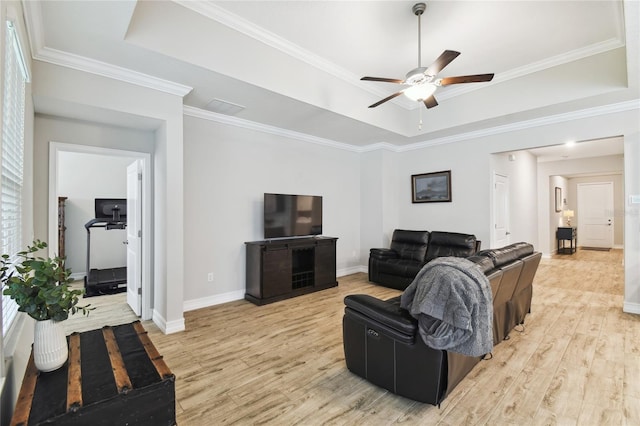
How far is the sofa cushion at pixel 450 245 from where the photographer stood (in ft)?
15.7

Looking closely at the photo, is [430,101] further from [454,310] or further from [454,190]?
[454,190]

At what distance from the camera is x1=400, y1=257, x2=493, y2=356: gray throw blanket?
1819mm

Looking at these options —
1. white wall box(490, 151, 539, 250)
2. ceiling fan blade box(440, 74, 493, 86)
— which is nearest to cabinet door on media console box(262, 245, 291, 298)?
ceiling fan blade box(440, 74, 493, 86)

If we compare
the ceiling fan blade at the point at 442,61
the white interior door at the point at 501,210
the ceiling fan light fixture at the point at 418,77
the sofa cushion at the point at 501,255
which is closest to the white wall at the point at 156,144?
the ceiling fan light fixture at the point at 418,77

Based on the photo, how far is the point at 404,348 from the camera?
207cm

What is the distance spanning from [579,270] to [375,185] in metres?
4.83

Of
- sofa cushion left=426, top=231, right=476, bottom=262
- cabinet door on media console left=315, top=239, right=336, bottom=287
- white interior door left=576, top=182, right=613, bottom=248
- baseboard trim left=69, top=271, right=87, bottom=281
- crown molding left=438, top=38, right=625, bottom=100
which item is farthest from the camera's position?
white interior door left=576, top=182, right=613, bottom=248

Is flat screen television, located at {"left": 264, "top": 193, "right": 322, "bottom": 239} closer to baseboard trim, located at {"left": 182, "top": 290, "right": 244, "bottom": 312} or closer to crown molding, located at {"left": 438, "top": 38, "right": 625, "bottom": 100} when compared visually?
baseboard trim, located at {"left": 182, "top": 290, "right": 244, "bottom": 312}

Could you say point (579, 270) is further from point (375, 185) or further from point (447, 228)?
point (375, 185)

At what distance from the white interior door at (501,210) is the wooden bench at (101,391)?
5.44 m

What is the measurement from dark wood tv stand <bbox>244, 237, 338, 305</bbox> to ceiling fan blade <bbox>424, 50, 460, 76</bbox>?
2.92 m

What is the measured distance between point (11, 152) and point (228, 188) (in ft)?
8.80

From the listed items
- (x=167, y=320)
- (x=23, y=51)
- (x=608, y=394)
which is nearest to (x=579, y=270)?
(x=608, y=394)

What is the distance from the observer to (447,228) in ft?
18.5
